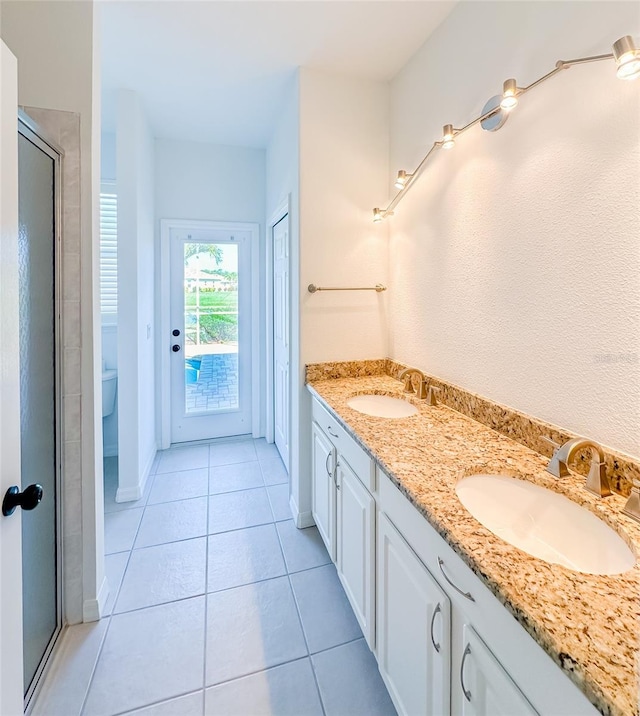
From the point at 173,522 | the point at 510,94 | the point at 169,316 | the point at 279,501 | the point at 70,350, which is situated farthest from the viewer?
the point at 169,316

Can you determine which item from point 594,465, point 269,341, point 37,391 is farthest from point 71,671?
point 269,341

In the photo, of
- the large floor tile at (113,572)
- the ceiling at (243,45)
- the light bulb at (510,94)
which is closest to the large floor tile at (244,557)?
the large floor tile at (113,572)

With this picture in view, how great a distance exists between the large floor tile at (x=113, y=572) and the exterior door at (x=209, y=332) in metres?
1.50

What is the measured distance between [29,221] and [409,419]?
1.58 m

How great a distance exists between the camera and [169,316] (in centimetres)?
327

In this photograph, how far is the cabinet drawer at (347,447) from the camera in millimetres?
1307

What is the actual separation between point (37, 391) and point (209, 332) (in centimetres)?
209

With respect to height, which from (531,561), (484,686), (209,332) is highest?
(209,332)

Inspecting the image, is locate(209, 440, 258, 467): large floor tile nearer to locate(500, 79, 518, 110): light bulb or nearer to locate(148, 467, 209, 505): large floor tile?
locate(148, 467, 209, 505): large floor tile

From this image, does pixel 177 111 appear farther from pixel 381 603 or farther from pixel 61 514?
pixel 381 603

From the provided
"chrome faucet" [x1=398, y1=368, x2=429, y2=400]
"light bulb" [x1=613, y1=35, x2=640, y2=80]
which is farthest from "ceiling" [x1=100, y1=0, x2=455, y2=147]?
"chrome faucet" [x1=398, y1=368, x2=429, y2=400]

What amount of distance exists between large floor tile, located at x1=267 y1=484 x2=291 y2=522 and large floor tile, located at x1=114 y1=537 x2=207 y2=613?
472 millimetres

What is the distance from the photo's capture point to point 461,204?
1633 millimetres

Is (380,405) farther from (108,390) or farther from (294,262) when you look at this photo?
(108,390)
